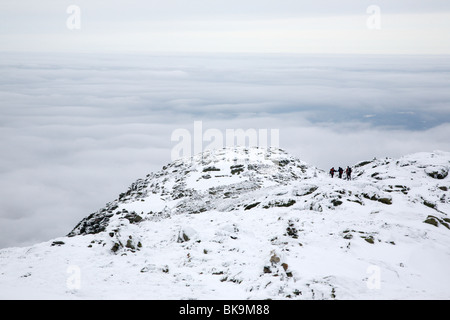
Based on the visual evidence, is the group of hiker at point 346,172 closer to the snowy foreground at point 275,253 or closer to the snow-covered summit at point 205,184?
the snowy foreground at point 275,253

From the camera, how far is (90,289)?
12.8 metres

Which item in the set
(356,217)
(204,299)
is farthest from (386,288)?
(356,217)

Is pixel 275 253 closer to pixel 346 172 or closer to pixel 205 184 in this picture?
pixel 346 172

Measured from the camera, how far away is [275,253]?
1468 centimetres

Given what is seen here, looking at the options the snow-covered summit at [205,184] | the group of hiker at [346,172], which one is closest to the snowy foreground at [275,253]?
the group of hiker at [346,172]

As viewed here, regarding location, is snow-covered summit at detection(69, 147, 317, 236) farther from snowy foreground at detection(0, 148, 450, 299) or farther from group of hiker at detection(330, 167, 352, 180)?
snowy foreground at detection(0, 148, 450, 299)

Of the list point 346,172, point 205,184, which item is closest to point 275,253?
point 346,172

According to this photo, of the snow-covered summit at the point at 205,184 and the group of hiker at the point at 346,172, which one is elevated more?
the group of hiker at the point at 346,172

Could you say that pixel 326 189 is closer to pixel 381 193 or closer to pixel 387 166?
pixel 381 193

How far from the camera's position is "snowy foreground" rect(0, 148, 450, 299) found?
12.3 meters

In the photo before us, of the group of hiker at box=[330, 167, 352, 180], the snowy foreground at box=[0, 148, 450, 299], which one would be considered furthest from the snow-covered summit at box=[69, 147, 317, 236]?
the snowy foreground at box=[0, 148, 450, 299]

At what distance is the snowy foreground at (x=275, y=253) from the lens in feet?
40.4

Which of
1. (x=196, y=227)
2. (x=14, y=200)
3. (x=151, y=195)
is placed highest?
(x=196, y=227)

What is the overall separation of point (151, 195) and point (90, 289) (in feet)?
115
